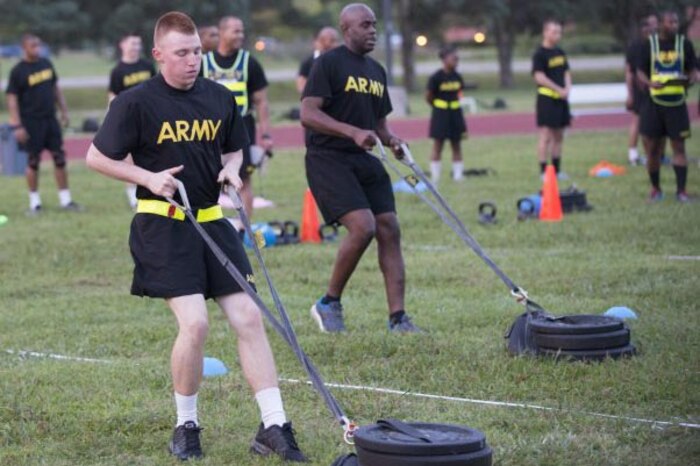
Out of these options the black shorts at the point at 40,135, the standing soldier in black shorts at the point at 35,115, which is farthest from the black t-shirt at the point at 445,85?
the black shorts at the point at 40,135

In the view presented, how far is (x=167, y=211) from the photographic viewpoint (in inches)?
225

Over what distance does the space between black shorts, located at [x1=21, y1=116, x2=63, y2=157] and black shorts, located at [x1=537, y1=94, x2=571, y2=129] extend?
6291 millimetres

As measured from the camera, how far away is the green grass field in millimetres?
6000

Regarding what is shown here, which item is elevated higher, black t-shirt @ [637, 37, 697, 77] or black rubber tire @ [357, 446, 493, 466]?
black t-shirt @ [637, 37, 697, 77]

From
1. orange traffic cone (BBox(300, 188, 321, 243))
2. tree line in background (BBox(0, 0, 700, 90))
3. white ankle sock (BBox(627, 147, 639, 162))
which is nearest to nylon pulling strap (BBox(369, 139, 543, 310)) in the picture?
orange traffic cone (BBox(300, 188, 321, 243))

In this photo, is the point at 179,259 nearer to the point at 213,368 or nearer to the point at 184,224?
the point at 184,224

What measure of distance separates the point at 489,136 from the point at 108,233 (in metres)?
15.1

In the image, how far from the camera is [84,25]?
164 feet

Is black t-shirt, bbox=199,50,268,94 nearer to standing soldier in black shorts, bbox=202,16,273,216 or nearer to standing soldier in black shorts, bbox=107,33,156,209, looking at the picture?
standing soldier in black shorts, bbox=202,16,273,216

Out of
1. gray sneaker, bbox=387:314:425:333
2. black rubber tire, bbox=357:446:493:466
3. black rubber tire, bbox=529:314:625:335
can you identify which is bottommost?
gray sneaker, bbox=387:314:425:333

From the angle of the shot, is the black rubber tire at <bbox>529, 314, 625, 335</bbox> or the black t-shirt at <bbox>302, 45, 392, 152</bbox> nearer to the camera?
the black rubber tire at <bbox>529, 314, 625, 335</bbox>

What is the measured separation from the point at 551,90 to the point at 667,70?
2.61 m

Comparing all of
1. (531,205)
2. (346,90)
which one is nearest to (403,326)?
(346,90)

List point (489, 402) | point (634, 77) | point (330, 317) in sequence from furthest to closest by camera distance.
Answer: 1. point (634, 77)
2. point (330, 317)
3. point (489, 402)
